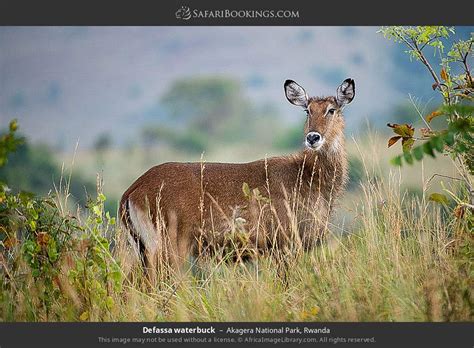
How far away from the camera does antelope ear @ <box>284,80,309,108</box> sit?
9.77m

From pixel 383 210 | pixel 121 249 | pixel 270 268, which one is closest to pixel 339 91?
pixel 383 210

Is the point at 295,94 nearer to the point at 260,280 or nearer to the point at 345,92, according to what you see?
the point at 345,92

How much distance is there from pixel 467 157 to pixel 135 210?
3.47m

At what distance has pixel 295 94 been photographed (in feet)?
32.3

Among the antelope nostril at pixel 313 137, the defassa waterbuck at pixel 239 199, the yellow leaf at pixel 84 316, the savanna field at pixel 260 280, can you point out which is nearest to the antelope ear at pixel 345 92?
the defassa waterbuck at pixel 239 199

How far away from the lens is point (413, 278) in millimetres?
7391

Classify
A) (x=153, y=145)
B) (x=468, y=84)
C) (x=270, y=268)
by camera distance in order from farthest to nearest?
(x=153, y=145)
(x=270, y=268)
(x=468, y=84)
